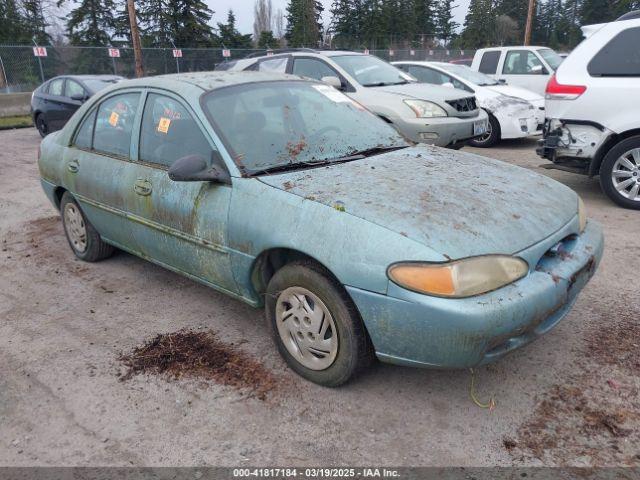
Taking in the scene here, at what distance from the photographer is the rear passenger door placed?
10.4ft

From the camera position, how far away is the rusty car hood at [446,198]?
8.14 ft

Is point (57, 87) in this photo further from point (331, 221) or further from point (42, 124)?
point (331, 221)

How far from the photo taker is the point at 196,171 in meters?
3.02

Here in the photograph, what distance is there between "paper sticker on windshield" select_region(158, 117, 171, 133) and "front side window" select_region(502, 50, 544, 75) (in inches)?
400

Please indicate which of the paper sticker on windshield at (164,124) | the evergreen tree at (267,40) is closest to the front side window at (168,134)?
the paper sticker on windshield at (164,124)

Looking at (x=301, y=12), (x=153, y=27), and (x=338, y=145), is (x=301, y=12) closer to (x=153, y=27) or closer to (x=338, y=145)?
(x=153, y=27)

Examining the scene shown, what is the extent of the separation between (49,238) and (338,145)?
3.70 m

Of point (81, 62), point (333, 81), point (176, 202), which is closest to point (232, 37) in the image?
point (81, 62)

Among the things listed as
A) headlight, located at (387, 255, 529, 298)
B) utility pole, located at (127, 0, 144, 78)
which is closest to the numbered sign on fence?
utility pole, located at (127, 0, 144, 78)

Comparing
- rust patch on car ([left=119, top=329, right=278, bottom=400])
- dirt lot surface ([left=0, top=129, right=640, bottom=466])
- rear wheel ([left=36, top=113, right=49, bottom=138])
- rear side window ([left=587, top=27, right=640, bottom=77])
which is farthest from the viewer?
rear wheel ([left=36, top=113, right=49, bottom=138])

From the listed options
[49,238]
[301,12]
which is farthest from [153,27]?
[49,238]

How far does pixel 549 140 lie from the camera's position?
5.95m

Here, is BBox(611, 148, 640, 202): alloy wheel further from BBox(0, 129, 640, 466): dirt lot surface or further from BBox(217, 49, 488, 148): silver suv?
BBox(217, 49, 488, 148): silver suv

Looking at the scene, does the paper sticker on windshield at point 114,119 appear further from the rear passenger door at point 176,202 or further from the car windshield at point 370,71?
the car windshield at point 370,71
